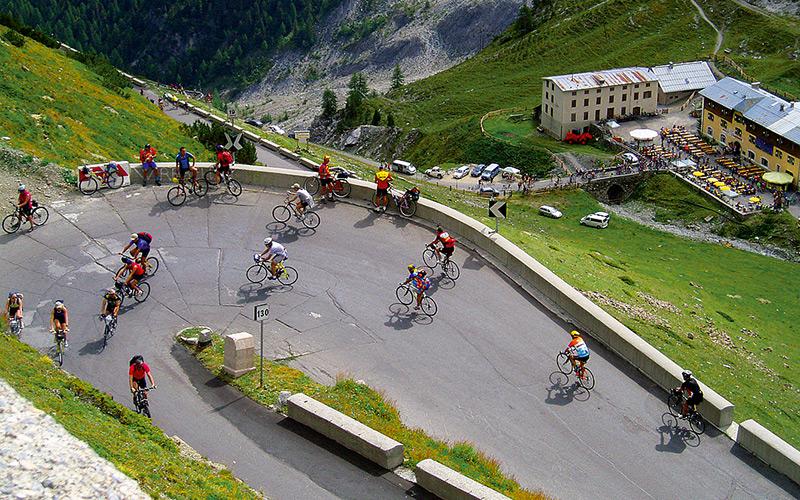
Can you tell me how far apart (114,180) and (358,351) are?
15417 millimetres

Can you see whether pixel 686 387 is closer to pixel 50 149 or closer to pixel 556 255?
pixel 556 255

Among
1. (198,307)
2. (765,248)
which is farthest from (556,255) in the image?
(765,248)

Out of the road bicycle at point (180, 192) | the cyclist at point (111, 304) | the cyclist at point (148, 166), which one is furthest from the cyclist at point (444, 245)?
the cyclist at point (148, 166)

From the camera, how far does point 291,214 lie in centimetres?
3562

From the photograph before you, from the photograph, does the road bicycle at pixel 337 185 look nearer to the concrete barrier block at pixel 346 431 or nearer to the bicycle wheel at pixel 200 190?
the bicycle wheel at pixel 200 190

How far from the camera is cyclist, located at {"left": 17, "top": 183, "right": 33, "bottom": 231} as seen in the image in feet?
106

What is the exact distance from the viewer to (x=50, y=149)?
39.3 meters

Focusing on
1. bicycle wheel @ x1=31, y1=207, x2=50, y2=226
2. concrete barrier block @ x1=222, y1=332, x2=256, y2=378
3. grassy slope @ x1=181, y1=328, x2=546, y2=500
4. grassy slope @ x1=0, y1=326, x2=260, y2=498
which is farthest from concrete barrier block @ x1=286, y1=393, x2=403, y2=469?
bicycle wheel @ x1=31, y1=207, x2=50, y2=226

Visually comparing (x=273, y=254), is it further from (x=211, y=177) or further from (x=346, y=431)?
(x=346, y=431)

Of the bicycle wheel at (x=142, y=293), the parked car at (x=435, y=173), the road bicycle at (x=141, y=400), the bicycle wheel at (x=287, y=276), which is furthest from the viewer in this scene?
the parked car at (x=435, y=173)

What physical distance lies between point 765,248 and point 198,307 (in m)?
62.2

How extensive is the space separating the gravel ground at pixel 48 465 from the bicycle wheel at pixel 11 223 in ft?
55.3

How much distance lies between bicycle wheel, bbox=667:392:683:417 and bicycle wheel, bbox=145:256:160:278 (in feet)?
54.2

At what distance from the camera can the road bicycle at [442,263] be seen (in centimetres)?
3177
